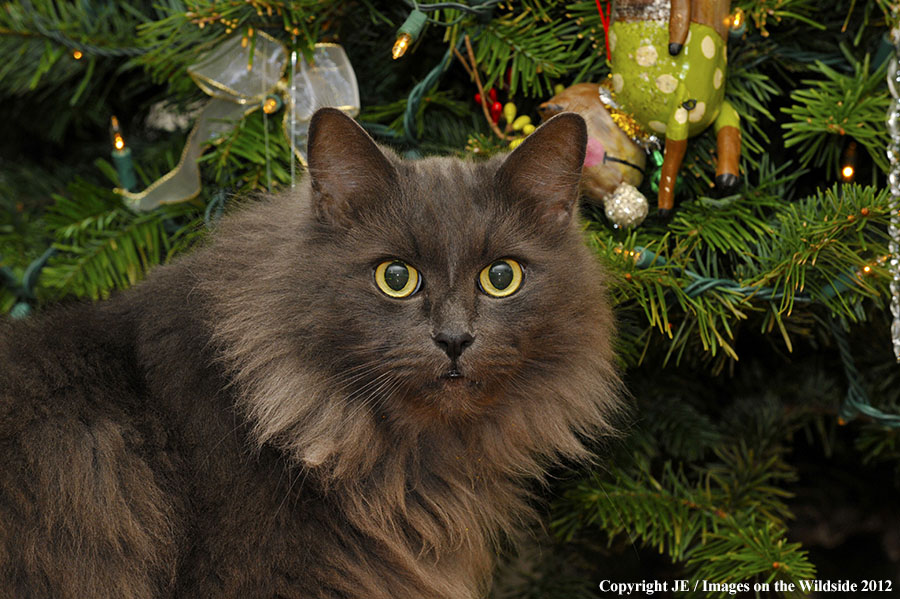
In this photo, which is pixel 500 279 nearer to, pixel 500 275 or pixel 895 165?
pixel 500 275

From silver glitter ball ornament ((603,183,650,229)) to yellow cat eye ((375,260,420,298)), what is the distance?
1.05 ft

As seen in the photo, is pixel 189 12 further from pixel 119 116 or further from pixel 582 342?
pixel 582 342

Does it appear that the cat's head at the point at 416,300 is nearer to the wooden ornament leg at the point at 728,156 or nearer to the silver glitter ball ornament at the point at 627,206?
the silver glitter ball ornament at the point at 627,206

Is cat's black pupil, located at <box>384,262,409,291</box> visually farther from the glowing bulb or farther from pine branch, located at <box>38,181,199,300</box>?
pine branch, located at <box>38,181,199,300</box>

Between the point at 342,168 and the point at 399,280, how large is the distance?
0.51ft

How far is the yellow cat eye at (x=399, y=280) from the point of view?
992 millimetres

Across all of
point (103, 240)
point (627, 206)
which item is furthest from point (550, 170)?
point (103, 240)

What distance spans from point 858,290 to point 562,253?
0.40m

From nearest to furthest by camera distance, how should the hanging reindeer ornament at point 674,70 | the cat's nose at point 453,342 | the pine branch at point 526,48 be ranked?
the cat's nose at point 453,342
the hanging reindeer ornament at point 674,70
the pine branch at point 526,48

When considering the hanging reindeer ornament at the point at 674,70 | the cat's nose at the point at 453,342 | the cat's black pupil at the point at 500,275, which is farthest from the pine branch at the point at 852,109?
the cat's nose at the point at 453,342

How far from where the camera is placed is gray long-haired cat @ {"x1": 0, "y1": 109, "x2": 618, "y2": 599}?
958 millimetres

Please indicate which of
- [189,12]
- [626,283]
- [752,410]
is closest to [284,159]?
[189,12]

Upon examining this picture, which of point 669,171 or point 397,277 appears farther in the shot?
point 669,171

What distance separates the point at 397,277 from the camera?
3.26ft
